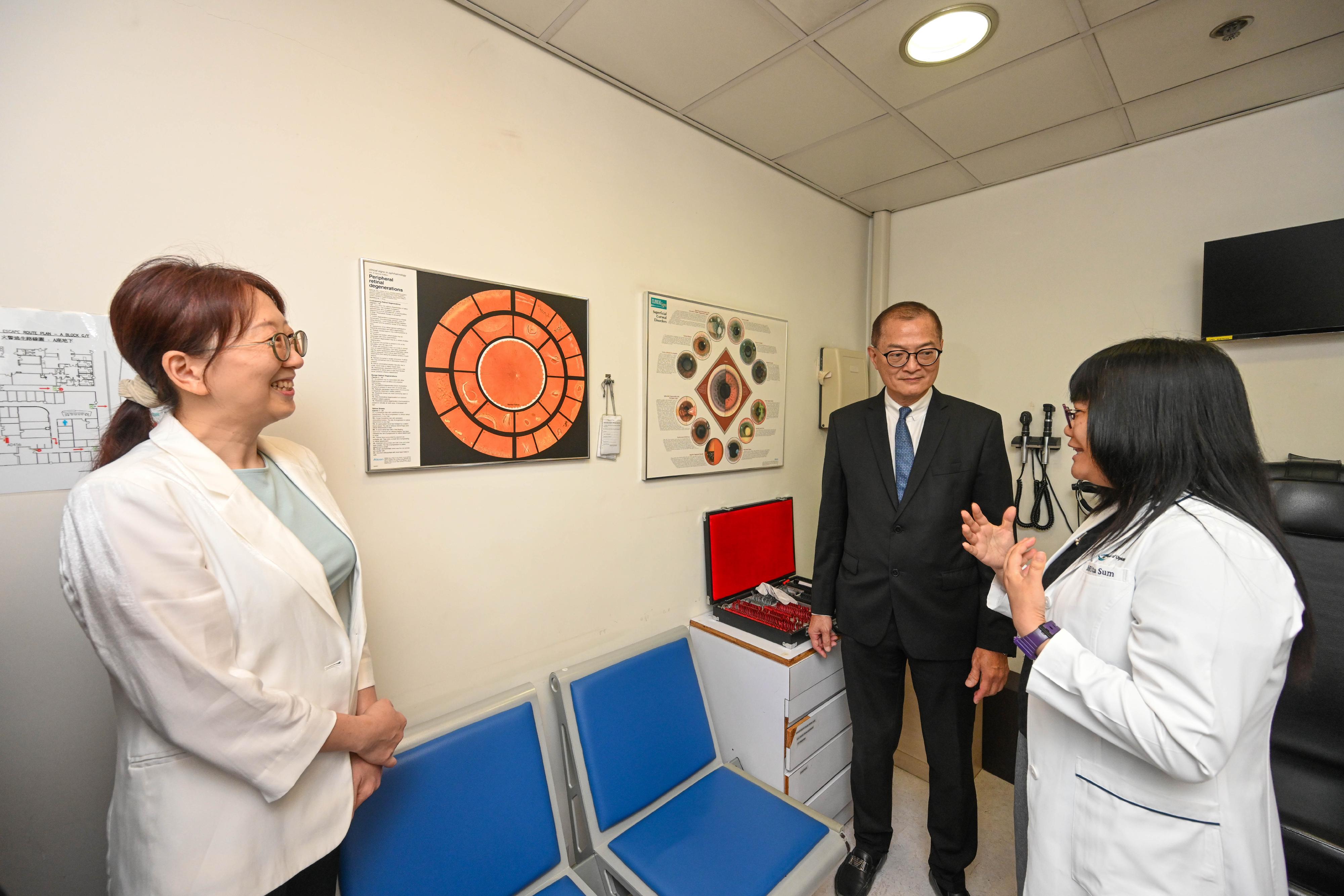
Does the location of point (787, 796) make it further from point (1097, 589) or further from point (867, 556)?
point (1097, 589)

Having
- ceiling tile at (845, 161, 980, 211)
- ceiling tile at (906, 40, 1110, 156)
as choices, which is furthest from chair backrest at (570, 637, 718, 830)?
ceiling tile at (845, 161, 980, 211)

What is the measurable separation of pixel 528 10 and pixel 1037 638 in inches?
78.7

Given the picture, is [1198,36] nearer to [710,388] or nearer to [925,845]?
[710,388]

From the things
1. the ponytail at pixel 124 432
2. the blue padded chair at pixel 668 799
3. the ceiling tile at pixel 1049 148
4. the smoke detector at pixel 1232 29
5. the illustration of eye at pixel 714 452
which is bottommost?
the blue padded chair at pixel 668 799

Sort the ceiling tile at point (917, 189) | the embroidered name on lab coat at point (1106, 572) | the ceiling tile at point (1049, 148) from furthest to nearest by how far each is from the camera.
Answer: the ceiling tile at point (917, 189), the ceiling tile at point (1049, 148), the embroidered name on lab coat at point (1106, 572)

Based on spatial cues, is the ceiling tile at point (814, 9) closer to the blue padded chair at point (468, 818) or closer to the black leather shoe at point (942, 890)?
the blue padded chair at point (468, 818)

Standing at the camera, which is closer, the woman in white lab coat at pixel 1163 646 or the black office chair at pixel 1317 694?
the woman in white lab coat at pixel 1163 646

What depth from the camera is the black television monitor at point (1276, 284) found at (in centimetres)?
184

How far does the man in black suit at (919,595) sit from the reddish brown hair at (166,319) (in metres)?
1.75

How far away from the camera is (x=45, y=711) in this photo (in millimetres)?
1011

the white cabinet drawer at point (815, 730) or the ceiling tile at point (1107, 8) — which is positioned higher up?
the ceiling tile at point (1107, 8)

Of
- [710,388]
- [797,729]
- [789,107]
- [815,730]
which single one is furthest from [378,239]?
[815,730]

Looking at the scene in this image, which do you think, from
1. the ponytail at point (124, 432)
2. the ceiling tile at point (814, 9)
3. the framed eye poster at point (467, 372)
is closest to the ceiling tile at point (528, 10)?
the ceiling tile at point (814, 9)

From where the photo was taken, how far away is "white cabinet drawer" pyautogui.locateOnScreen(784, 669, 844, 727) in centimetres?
186
